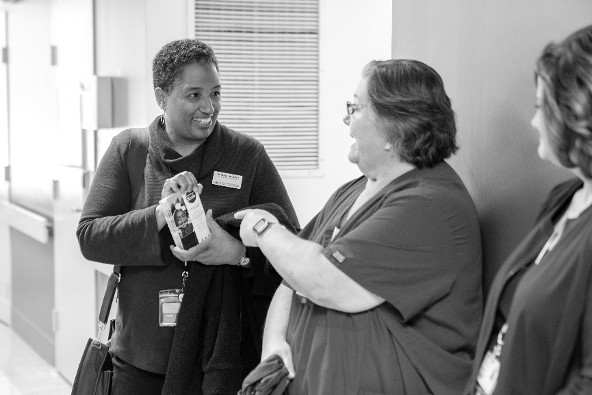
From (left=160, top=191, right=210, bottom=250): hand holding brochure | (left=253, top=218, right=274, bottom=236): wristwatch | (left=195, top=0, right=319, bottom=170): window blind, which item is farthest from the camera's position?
(left=195, top=0, right=319, bottom=170): window blind

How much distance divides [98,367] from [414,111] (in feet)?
4.41

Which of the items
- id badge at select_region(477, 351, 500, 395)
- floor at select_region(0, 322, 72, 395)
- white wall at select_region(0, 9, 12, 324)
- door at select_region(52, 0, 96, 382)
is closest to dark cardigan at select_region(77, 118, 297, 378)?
id badge at select_region(477, 351, 500, 395)

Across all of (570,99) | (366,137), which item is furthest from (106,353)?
(570,99)

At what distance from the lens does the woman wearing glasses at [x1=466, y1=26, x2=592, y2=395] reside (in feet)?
4.96

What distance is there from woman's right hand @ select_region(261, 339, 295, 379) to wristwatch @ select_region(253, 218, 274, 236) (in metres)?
0.27

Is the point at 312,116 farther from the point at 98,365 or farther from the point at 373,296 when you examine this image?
the point at 373,296

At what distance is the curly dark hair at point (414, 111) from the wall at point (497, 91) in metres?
0.16

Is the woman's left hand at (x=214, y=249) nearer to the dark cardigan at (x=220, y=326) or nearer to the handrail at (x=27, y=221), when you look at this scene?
the dark cardigan at (x=220, y=326)

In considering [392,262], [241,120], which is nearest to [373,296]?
[392,262]

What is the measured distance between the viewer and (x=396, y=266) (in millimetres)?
2008

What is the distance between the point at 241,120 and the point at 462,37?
195 centimetres

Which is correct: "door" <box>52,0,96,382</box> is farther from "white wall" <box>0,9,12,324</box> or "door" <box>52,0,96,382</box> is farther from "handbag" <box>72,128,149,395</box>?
"handbag" <box>72,128,149,395</box>

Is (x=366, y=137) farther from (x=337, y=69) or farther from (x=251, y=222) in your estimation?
(x=337, y=69)

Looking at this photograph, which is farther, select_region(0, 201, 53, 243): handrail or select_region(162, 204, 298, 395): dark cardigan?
select_region(0, 201, 53, 243): handrail
